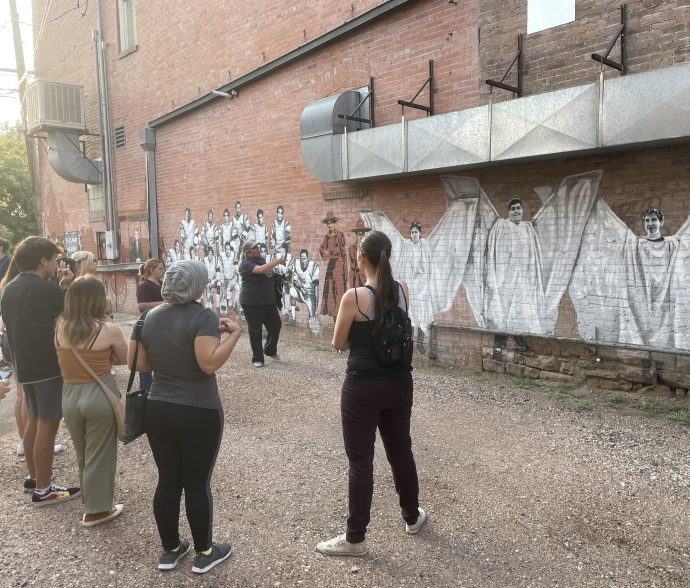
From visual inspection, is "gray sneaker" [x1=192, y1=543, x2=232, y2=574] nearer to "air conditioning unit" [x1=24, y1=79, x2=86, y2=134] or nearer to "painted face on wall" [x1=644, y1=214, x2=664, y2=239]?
"painted face on wall" [x1=644, y1=214, x2=664, y2=239]

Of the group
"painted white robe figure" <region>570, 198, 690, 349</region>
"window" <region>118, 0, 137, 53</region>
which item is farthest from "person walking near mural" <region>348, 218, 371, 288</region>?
"window" <region>118, 0, 137, 53</region>

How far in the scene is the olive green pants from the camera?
3438 millimetres

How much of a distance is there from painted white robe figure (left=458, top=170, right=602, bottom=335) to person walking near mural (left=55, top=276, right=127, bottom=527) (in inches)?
193

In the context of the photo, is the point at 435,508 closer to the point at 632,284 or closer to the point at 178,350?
the point at 178,350

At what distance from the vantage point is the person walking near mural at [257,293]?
7695 millimetres

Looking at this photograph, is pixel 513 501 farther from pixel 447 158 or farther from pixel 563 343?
pixel 447 158

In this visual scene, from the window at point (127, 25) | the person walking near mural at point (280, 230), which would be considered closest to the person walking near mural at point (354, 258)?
the person walking near mural at point (280, 230)

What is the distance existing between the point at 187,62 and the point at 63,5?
7813 mm

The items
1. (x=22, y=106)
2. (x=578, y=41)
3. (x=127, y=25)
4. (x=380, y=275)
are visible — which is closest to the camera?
(x=380, y=275)

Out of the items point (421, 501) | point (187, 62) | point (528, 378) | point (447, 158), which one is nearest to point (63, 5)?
point (187, 62)

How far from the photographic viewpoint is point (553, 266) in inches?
255

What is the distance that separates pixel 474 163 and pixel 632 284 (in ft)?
7.34

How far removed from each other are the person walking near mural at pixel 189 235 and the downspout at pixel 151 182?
1.26 m

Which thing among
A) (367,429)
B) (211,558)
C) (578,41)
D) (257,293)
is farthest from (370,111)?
(211,558)
